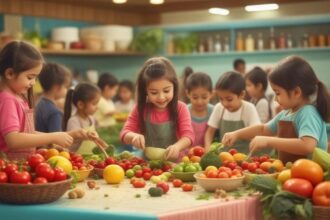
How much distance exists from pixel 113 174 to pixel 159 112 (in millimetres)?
1166

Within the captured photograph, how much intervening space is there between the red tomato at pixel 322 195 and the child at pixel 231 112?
2055 millimetres

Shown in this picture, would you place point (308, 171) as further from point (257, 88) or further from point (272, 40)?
point (272, 40)

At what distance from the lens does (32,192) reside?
2.56 metres

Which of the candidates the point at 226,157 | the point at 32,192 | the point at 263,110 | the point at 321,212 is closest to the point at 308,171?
the point at 321,212

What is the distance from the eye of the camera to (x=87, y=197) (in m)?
2.72

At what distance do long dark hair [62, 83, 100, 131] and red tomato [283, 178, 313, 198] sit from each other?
2705 millimetres

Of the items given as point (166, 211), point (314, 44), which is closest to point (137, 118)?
point (166, 211)

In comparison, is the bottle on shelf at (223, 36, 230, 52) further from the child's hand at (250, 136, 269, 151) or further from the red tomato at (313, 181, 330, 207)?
the red tomato at (313, 181, 330, 207)

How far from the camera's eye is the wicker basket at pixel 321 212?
2529 mm

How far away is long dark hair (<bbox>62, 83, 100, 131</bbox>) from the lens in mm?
5023

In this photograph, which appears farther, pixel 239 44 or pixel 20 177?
pixel 239 44

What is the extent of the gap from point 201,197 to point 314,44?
268 inches

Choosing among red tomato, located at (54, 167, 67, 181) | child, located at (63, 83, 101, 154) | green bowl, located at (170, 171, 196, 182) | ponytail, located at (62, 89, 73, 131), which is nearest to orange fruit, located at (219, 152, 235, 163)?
green bowl, located at (170, 171, 196, 182)

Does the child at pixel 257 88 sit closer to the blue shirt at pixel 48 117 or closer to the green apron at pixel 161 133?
the green apron at pixel 161 133
